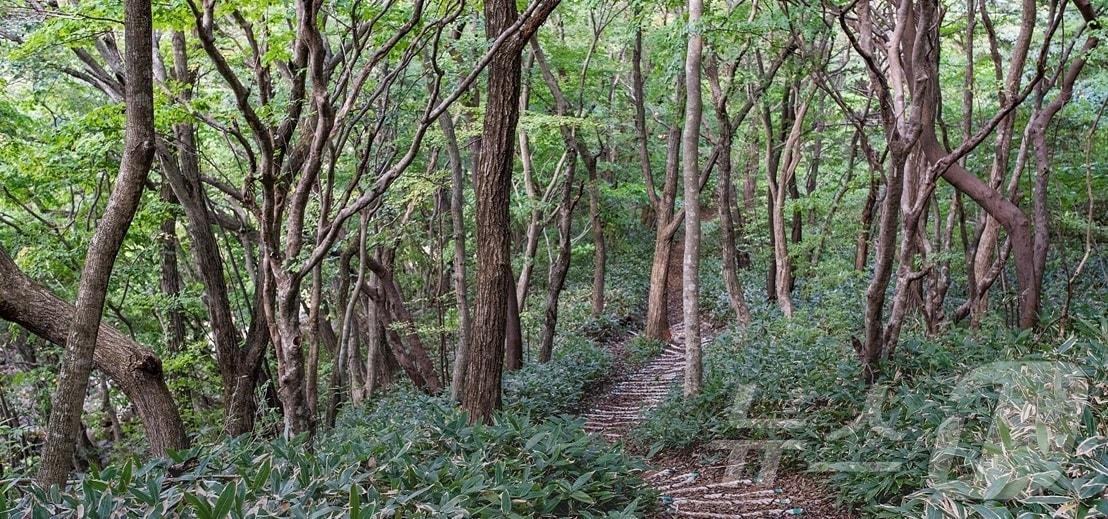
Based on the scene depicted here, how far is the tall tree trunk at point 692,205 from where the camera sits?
27.7 feet

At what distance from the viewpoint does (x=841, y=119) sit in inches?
580

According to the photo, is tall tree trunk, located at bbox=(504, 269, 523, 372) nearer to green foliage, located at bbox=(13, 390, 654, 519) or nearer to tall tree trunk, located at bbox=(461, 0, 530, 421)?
tall tree trunk, located at bbox=(461, 0, 530, 421)

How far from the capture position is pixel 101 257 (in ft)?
11.4

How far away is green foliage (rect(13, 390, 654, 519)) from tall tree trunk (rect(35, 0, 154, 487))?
24cm

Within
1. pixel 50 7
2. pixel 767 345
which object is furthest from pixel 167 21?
pixel 767 345

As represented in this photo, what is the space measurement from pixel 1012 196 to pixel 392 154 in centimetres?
703

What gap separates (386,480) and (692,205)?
570cm

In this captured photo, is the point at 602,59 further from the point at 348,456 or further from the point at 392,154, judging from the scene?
the point at 348,456

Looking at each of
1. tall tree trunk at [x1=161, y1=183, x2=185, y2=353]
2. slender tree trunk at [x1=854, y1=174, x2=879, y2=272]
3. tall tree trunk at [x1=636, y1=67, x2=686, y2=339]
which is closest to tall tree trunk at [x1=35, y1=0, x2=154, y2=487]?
tall tree trunk at [x1=161, y1=183, x2=185, y2=353]

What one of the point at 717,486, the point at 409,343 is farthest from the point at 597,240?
the point at 717,486

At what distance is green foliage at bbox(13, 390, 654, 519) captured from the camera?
2.88m

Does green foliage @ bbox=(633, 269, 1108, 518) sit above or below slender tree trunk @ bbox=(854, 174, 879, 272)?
below

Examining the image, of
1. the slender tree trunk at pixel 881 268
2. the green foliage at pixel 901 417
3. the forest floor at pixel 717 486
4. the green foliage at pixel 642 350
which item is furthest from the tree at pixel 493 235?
the green foliage at pixel 642 350

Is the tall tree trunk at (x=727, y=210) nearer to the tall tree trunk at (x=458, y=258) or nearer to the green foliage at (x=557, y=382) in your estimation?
the green foliage at (x=557, y=382)
